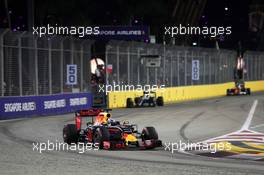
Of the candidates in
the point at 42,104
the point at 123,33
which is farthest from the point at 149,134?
the point at 123,33

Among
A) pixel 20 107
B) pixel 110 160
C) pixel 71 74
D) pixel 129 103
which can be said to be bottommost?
pixel 110 160

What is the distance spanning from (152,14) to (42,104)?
31648 mm

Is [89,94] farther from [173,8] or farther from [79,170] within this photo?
[173,8]

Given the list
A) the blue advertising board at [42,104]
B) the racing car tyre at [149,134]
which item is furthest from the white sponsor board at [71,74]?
the racing car tyre at [149,134]

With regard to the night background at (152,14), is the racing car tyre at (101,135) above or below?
below

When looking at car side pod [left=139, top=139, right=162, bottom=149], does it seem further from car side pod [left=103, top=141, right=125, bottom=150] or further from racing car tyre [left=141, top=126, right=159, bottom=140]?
car side pod [left=103, top=141, right=125, bottom=150]

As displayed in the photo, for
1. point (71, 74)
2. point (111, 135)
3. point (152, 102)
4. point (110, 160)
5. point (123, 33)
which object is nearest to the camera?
point (110, 160)

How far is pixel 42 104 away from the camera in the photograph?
31938 millimetres

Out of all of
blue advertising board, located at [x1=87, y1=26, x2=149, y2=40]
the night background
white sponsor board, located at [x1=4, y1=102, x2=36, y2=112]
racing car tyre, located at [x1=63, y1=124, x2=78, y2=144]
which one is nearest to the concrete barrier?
blue advertising board, located at [x1=87, y1=26, x2=149, y2=40]

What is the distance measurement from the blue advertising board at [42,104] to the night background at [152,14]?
11.8 ft

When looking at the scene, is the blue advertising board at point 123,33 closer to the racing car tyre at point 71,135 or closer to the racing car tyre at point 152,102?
the racing car tyre at point 152,102

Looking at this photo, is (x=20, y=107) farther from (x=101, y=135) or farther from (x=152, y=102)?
(x=101, y=135)

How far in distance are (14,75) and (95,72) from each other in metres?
10.0

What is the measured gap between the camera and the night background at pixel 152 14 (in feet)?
173
